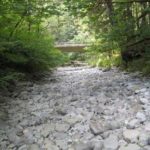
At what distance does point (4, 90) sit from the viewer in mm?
6355

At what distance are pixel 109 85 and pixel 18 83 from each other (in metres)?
2.07

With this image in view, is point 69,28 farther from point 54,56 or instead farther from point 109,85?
point 109,85

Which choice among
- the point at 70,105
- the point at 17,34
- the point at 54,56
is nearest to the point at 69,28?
the point at 54,56

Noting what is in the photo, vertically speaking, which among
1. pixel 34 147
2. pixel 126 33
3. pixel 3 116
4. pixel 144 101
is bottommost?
pixel 34 147

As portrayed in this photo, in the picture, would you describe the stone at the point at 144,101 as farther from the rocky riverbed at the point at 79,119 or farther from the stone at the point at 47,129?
the stone at the point at 47,129

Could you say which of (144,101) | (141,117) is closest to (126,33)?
(144,101)

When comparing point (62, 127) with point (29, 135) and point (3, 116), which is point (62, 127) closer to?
point (29, 135)

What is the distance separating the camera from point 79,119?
4.63m

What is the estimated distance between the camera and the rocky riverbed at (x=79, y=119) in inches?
154

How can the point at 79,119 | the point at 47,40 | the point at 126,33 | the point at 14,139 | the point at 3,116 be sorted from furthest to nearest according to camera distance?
the point at 47,40 → the point at 126,33 → the point at 3,116 → the point at 79,119 → the point at 14,139

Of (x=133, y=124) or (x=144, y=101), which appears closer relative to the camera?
(x=133, y=124)

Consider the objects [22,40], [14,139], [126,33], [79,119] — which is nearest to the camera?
[14,139]

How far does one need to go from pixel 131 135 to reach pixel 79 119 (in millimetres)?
942

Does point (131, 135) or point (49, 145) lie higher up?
point (131, 135)
